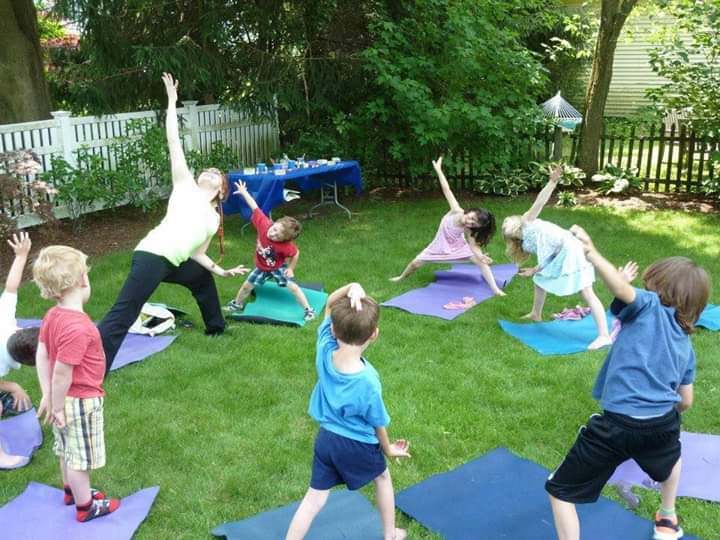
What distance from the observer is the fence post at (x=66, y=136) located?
370 inches

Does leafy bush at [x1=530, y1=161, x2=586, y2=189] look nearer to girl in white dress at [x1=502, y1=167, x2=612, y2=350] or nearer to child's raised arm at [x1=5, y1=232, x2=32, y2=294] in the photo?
girl in white dress at [x1=502, y1=167, x2=612, y2=350]

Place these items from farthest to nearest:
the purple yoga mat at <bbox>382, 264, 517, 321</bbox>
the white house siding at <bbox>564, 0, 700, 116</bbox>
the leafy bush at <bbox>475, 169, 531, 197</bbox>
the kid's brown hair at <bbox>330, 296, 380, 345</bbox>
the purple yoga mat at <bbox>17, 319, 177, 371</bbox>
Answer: the white house siding at <bbox>564, 0, 700, 116</bbox>
the leafy bush at <bbox>475, 169, 531, 197</bbox>
the purple yoga mat at <bbox>382, 264, 517, 321</bbox>
the purple yoga mat at <bbox>17, 319, 177, 371</bbox>
the kid's brown hair at <bbox>330, 296, 380, 345</bbox>

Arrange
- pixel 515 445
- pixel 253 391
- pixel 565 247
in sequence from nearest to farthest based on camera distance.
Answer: pixel 515 445 → pixel 253 391 → pixel 565 247

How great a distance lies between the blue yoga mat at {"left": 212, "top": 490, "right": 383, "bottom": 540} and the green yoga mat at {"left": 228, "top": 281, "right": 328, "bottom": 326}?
9.23ft

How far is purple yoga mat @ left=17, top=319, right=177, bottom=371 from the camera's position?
5457mm

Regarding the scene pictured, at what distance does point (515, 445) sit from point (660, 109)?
8541 millimetres

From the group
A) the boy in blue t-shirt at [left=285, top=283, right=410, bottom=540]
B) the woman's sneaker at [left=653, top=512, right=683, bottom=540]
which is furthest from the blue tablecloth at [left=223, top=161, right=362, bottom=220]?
the woman's sneaker at [left=653, top=512, right=683, bottom=540]

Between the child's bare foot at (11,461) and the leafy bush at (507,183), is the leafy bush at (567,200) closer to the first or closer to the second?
the leafy bush at (507,183)

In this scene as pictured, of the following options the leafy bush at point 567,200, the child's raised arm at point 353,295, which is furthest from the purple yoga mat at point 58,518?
the leafy bush at point 567,200

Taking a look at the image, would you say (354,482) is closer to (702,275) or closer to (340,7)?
(702,275)

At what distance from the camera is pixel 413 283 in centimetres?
757

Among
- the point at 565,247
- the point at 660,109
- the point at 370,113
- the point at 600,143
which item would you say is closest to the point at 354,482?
the point at 565,247

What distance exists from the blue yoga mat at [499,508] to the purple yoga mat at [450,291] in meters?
2.64

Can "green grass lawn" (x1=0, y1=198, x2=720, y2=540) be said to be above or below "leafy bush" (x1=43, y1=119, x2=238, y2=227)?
below
